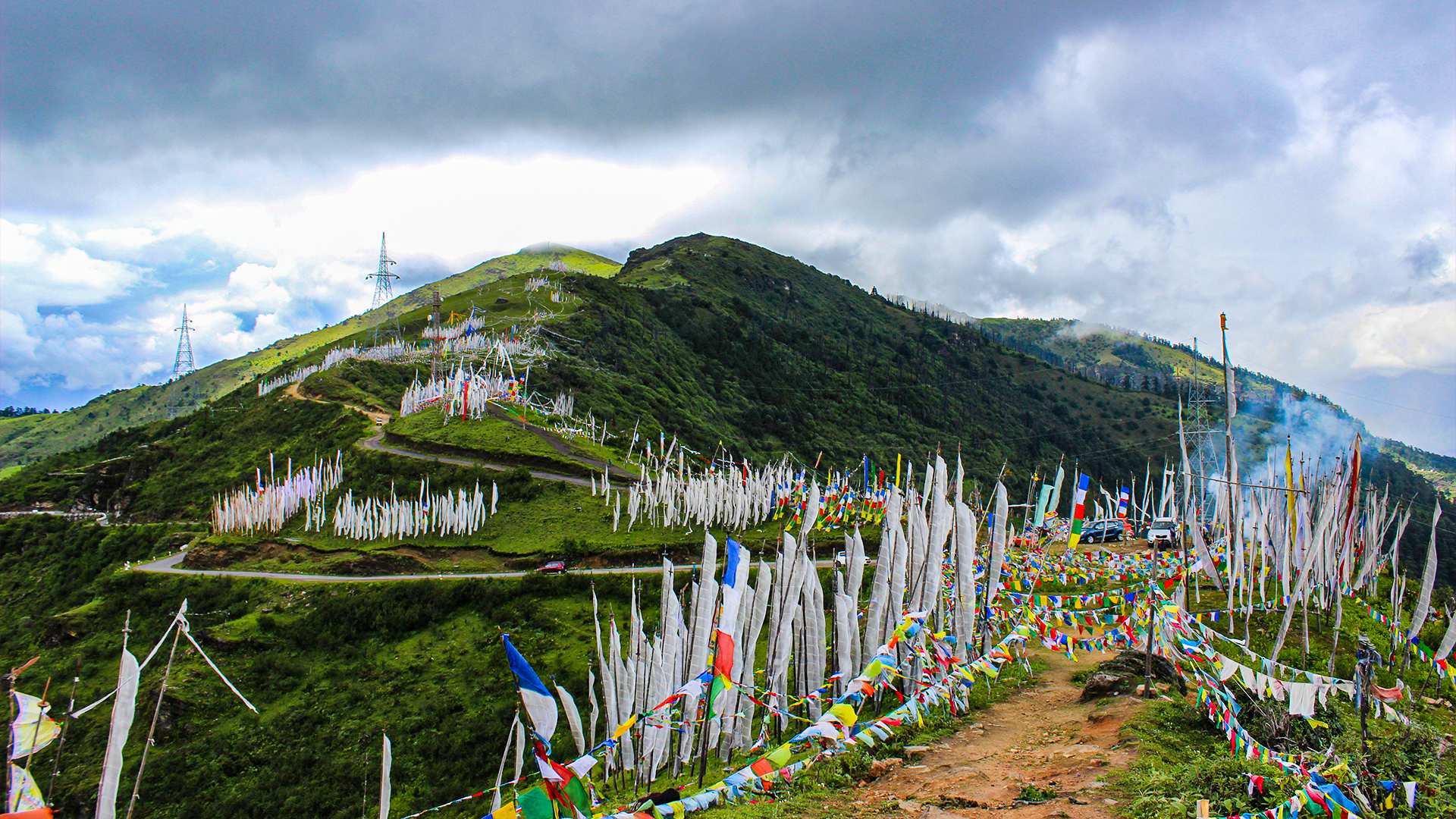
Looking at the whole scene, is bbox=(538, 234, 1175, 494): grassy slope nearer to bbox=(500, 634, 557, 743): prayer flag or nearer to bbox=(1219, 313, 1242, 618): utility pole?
bbox=(1219, 313, 1242, 618): utility pole

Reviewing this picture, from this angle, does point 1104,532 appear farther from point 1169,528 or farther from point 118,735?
point 118,735

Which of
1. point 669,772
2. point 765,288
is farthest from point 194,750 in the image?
point 765,288

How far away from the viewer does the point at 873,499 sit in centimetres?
3422

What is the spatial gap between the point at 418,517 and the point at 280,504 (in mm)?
11208

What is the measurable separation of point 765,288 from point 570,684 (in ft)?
446

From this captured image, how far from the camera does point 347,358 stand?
73.6m

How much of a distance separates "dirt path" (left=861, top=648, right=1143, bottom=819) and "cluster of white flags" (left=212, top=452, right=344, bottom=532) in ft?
127

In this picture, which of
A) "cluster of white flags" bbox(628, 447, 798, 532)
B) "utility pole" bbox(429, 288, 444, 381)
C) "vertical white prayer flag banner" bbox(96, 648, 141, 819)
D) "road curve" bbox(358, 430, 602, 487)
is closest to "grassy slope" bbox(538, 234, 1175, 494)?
"utility pole" bbox(429, 288, 444, 381)

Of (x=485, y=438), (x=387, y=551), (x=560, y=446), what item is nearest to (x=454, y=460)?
(x=485, y=438)

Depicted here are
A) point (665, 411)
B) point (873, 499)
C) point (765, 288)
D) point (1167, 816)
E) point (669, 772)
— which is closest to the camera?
point (1167, 816)

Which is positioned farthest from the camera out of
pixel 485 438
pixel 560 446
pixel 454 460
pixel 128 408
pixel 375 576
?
pixel 128 408

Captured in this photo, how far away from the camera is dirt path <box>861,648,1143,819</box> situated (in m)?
8.71

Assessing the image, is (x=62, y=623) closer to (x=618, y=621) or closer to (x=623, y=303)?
(x=618, y=621)

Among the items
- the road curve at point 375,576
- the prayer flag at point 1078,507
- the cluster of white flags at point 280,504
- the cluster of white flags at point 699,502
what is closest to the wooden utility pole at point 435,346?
the cluster of white flags at point 280,504
